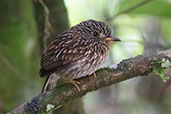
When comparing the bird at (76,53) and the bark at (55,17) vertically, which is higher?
the bark at (55,17)

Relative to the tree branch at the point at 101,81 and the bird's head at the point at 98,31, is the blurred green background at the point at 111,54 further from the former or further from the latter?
the tree branch at the point at 101,81

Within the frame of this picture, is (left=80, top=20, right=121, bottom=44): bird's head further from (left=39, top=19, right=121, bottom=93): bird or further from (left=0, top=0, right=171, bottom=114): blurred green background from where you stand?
(left=0, top=0, right=171, bottom=114): blurred green background

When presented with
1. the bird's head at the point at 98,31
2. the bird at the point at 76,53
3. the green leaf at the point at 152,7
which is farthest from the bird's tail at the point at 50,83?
the green leaf at the point at 152,7

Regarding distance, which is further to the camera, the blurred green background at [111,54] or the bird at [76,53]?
the blurred green background at [111,54]

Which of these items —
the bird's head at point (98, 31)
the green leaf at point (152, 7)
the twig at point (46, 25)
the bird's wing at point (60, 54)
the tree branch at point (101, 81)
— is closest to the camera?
the tree branch at point (101, 81)

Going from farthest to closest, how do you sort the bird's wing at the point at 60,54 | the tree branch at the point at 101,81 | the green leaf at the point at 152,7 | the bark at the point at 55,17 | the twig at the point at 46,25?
the bark at the point at 55,17
the green leaf at the point at 152,7
the twig at the point at 46,25
the bird's wing at the point at 60,54
the tree branch at the point at 101,81

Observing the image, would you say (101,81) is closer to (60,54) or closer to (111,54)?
(60,54)

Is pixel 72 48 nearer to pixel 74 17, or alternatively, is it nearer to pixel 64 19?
pixel 64 19
